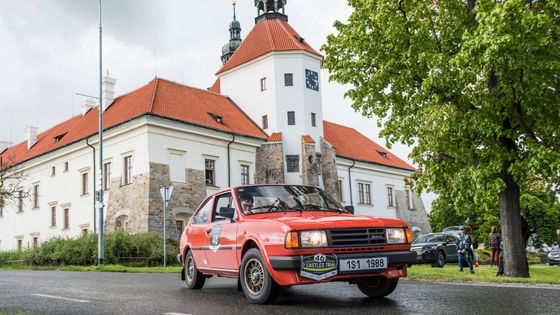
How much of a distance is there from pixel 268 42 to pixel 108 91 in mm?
12544

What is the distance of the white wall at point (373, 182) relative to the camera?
50000 millimetres

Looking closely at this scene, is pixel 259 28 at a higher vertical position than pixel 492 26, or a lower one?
higher

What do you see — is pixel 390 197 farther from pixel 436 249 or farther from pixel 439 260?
pixel 436 249

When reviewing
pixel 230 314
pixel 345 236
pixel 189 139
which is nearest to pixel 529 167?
pixel 345 236

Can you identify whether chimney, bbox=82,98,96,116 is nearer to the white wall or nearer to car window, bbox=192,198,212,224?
the white wall

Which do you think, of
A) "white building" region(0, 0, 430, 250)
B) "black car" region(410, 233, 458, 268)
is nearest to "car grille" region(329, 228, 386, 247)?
"black car" region(410, 233, 458, 268)

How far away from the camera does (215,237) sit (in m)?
9.05

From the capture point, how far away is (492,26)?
13.3 meters

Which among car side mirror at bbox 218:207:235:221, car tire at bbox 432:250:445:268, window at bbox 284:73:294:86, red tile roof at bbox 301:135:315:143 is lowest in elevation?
car tire at bbox 432:250:445:268

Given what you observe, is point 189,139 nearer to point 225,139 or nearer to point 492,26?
point 225,139

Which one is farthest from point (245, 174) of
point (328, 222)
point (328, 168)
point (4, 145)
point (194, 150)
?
point (328, 222)


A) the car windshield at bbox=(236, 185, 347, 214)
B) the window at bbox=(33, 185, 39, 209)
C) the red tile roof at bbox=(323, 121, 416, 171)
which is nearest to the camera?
the car windshield at bbox=(236, 185, 347, 214)

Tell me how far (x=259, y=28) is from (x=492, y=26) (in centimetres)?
3698

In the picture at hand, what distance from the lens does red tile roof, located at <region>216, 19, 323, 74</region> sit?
147 feet
